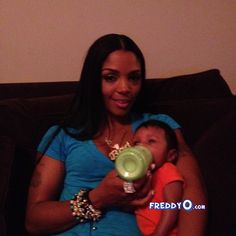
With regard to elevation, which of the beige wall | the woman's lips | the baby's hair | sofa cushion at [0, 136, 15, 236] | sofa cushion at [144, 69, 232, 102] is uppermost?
the beige wall

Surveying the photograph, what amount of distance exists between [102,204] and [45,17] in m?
0.90

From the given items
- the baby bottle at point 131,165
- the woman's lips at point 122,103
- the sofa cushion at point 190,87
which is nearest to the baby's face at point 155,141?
the woman's lips at point 122,103

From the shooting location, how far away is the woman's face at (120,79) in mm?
1094

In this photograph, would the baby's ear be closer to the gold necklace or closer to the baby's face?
the baby's face

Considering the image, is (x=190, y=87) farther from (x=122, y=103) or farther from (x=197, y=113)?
(x=122, y=103)

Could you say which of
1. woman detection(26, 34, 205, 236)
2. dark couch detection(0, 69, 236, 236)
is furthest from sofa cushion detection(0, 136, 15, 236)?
woman detection(26, 34, 205, 236)

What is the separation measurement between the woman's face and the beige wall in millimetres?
482

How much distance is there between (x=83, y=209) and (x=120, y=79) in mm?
417

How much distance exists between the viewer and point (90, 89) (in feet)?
3.77

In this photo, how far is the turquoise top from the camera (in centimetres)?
101

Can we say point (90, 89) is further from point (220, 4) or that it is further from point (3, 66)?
point (220, 4)

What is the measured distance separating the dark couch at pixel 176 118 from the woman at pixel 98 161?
46mm

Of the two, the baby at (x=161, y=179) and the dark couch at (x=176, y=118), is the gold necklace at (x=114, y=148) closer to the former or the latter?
the baby at (x=161, y=179)

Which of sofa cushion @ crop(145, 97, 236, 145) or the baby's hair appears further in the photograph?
sofa cushion @ crop(145, 97, 236, 145)
